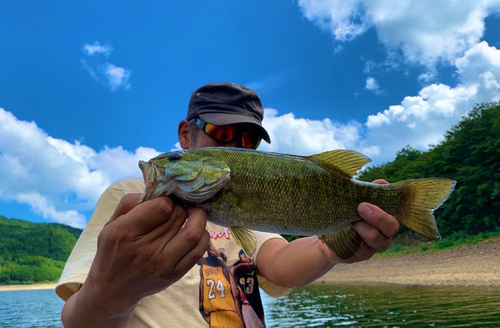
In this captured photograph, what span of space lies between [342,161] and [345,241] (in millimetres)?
592

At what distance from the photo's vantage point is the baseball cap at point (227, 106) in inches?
139

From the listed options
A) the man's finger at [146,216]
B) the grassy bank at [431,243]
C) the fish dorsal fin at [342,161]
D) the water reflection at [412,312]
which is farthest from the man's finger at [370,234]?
the grassy bank at [431,243]

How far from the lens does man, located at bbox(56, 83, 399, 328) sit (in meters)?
1.96

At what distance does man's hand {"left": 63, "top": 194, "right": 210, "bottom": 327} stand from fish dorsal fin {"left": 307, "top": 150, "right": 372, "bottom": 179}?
3.41 ft

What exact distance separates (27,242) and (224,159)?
168 metres

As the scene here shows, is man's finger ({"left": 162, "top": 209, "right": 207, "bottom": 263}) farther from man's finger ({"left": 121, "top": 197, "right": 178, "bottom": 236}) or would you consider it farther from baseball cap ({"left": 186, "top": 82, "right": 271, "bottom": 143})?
baseball cap ({"left": 186, "top": 82, "right": 271, "bottom": 143})

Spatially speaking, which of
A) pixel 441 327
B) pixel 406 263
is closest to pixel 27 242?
pixel 406 263

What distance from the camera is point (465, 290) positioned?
758 inches

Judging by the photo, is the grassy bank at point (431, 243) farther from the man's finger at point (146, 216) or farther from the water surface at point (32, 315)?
the man's finger at point (146, 216)

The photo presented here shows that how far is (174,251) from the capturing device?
199 centimetres

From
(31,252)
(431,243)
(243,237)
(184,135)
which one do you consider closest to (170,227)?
(243,237)

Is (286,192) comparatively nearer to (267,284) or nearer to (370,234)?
(370,234)

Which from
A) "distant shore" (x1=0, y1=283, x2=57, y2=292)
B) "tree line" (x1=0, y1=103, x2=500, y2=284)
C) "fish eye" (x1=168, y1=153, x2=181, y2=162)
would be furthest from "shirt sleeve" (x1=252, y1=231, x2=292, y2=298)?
"distant shore" (x1=0, y1=283, x2=57, y2=292)

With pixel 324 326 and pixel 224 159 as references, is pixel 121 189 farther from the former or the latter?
pixel 324 326
